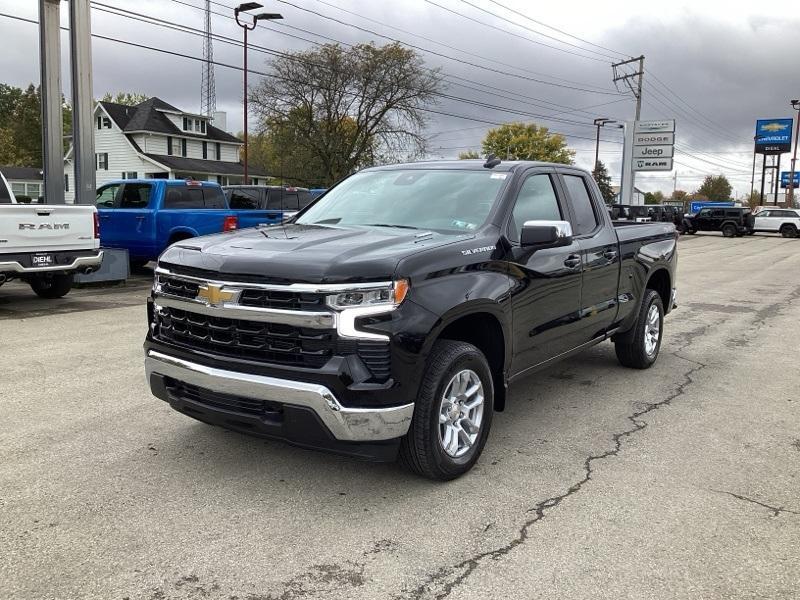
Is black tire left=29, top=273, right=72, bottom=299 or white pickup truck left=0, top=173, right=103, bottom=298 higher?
white pickup truck left=0, top=173, right=103, bottom=298

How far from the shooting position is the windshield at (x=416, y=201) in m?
4.49

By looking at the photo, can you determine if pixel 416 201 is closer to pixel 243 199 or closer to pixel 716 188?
pixel 243 199

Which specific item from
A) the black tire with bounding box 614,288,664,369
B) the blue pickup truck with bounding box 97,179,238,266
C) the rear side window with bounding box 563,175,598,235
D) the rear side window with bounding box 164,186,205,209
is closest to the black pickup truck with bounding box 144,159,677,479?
the rear side window with bounding box 563,175,598,235

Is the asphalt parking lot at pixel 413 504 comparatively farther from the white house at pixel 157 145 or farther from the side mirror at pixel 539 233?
the white house at pixel 157 145

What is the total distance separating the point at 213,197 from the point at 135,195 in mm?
1566

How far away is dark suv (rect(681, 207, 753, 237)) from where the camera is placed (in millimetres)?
41812

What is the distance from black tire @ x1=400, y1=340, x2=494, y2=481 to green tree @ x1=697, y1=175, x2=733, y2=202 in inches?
5563

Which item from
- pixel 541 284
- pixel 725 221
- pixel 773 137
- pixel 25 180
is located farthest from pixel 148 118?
pixel 773 137

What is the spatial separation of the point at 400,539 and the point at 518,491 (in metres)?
0.84

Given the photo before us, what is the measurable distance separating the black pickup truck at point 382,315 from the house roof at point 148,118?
49772 mm

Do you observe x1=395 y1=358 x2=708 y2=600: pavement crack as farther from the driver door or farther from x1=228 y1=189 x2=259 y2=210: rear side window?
x1=228 y1=189 x2=259 y2=210: rear side window

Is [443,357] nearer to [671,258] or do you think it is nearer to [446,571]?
[446,571]

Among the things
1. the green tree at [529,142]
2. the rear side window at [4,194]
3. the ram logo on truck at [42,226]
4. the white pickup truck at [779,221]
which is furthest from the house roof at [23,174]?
the ram logo on truck at [42,226]

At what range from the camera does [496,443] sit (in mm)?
4539
